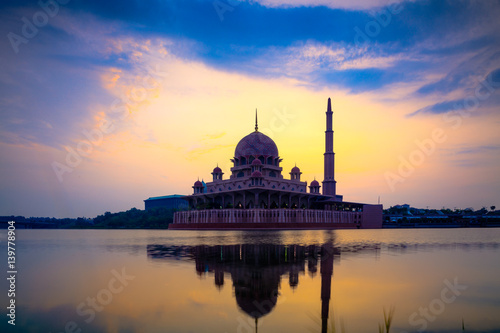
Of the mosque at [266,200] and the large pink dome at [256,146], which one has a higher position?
the large pink dome at [256,146]

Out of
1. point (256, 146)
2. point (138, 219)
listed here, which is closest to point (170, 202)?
point (138, 219)

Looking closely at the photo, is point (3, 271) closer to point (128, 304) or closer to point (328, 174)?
point (128, 304)

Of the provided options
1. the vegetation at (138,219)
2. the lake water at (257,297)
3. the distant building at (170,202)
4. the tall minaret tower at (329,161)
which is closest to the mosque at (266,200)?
the tall minaret tower at (329,161)

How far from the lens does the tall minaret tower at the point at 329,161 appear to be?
88.4 metres

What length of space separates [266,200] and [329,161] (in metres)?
21.4

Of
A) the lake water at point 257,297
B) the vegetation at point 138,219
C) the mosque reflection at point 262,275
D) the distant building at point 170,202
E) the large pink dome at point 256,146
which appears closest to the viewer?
→ the lake water at point 257,297

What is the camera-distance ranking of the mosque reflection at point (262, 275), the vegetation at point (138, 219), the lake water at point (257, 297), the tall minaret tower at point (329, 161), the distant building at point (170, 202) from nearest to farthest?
1. the lake water at point (257, 297)
2. the mosque reflection at point (262, 275)
3. the tall minaret tower at point (329, 161)
4. the vegetation at point (138, 219)
5. the distant building at point (170, 202)

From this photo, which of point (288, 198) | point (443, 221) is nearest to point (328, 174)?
point (288, 198)

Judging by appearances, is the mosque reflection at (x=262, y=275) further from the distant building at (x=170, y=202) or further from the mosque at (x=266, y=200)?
the distant building at (x=170, y=202)

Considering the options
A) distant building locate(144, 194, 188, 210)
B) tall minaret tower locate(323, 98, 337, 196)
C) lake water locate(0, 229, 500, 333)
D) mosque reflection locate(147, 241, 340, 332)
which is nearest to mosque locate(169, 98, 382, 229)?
tall minaret tower locate(323, 98, 337, 196)

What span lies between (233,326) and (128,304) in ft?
11.6

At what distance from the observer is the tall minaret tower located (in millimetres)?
88438

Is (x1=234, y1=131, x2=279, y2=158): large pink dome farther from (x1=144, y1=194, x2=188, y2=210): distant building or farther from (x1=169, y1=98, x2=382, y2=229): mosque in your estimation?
(x1=144, y1=194, x2=188, y2=210): distant building

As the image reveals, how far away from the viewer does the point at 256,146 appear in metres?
84.4
